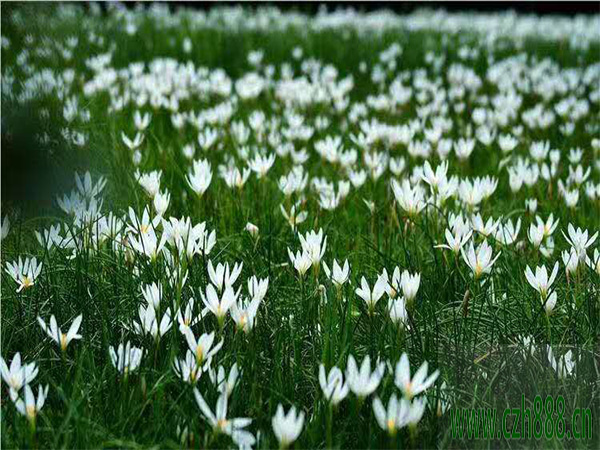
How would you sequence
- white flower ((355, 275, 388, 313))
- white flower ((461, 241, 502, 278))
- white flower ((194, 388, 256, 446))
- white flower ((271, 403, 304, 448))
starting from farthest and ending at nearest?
white flower ((461, 241, 502, 278)), white flower ((355, 275, 388, 313)), white flower ((194, 388, 256, 446)), white flower ((271, 403, 304, 448))

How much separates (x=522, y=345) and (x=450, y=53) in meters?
6.99

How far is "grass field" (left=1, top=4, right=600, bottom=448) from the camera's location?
1973 mm

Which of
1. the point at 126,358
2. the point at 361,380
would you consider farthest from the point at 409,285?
the point at 126,358

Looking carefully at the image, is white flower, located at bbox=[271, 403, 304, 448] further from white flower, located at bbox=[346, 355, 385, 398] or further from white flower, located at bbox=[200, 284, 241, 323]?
white flower, located at bbox=[200, 284, 241, 323]

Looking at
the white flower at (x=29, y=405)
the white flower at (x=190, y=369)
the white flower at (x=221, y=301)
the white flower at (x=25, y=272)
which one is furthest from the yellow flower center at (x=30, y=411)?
the white flower at (x=25, y=272)

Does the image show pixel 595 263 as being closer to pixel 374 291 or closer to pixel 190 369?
pixel 374 291

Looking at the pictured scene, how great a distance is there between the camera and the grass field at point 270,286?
1.97 m

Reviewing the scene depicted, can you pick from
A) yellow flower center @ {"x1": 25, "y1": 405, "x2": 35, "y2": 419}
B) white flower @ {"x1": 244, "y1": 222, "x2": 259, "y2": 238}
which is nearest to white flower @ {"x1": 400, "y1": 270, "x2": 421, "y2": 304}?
white flower @ {"x1": 244, "y1": 222, "x2": 259, "y2": 238}

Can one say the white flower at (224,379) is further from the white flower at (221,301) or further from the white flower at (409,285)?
the white flower at (409,285)

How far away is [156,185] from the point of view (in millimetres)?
2947

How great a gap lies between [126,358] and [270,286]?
0.74 meters

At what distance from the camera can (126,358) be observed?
207 cm

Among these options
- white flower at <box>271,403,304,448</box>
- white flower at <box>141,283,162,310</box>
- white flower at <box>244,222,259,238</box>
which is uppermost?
white flower at <box>244,222,259,238</box>

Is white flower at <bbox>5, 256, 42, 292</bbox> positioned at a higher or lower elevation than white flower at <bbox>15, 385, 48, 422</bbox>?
higher
